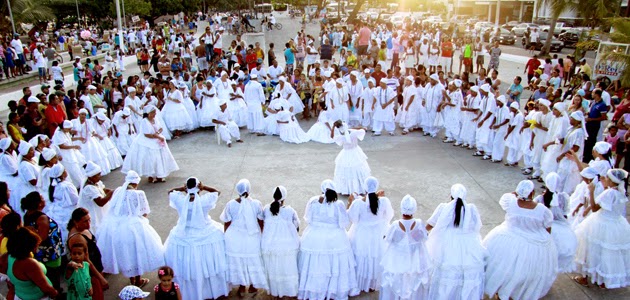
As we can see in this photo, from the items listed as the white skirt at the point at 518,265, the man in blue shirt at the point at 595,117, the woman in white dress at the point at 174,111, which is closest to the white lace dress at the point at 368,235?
the white skirt at the point at 518,265

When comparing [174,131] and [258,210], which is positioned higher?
[258,210]

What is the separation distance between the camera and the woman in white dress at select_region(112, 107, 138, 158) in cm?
1087

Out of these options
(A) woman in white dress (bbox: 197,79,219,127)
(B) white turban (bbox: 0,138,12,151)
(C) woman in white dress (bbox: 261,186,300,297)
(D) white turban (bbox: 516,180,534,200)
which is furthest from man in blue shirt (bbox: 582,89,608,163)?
(B) white turban (bbox: 0,138,12,151)

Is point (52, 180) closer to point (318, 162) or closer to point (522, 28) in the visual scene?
point (318, 162)

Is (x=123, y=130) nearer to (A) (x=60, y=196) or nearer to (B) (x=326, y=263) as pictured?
(A) (x=60, y=196)

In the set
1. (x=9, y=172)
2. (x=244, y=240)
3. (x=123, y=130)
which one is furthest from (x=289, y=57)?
(x=244, y=240)

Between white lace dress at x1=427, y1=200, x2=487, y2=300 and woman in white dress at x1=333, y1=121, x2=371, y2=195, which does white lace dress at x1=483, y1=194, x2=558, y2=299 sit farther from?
woman in white dress at x1=333, y1=121, x2=371, y2=195

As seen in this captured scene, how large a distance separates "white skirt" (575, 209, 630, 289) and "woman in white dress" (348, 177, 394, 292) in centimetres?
252

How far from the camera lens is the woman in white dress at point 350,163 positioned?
842 centimetres

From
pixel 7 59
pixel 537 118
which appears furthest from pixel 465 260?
pixel 7 59

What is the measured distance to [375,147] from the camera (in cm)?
1188

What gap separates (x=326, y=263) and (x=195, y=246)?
153cm

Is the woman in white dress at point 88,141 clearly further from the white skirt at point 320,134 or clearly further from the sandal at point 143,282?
the white skirt at point 320,134

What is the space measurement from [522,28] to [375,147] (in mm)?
32095
